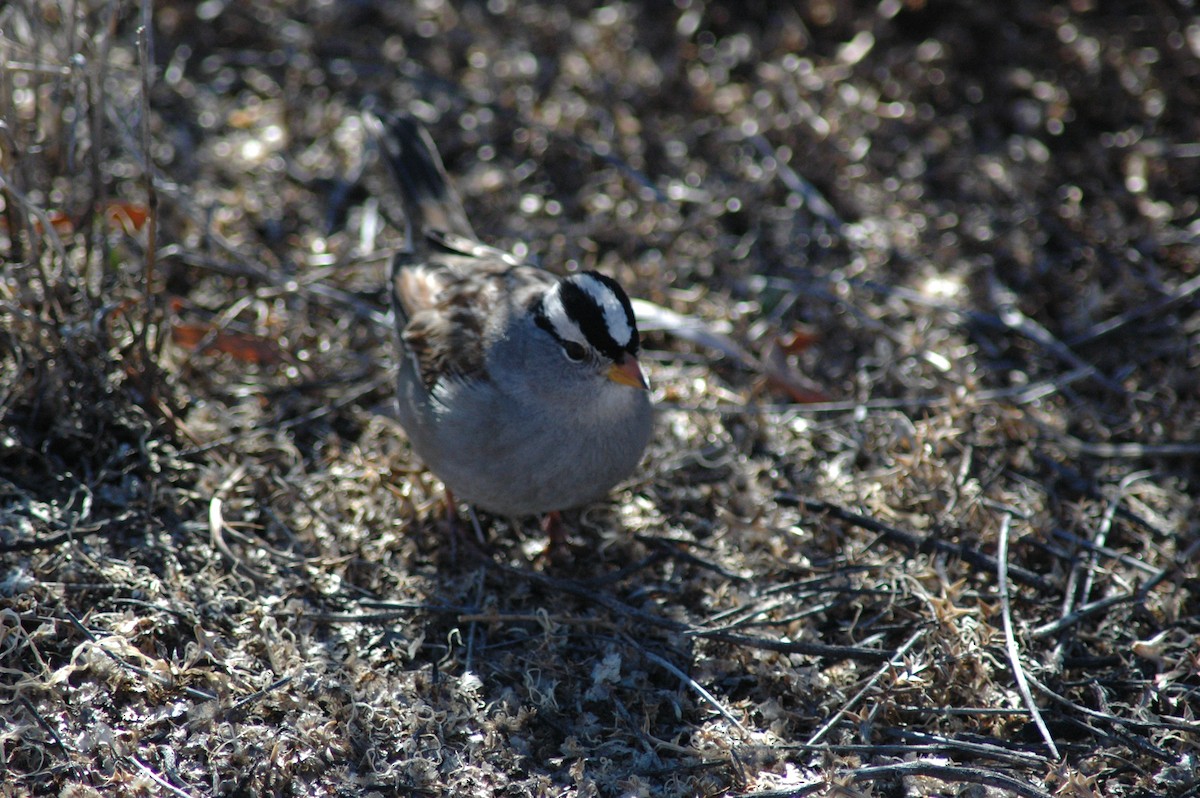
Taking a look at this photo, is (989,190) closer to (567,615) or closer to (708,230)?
(708,230)

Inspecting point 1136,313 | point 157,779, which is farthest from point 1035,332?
point 157,779

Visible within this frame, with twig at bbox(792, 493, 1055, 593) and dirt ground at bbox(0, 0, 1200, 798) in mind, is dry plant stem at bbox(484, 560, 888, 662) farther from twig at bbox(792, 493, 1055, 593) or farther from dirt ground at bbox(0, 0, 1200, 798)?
twig at bbox(792, 493, 1055, 593)

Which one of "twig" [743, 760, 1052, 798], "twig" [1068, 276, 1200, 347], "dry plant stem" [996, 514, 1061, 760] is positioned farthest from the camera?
"twig" [1068, 276, 1200, 347]

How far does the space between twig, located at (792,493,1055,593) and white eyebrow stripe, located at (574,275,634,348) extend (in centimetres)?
112

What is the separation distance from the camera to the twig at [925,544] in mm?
4016

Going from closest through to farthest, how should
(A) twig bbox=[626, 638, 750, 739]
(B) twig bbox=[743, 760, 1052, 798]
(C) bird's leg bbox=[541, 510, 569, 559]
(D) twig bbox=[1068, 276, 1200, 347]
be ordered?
(B) twig bbox=[743, 760, 1052, 798] < (A) twig bbox=[626, 638, 750, 739] < (C) bird's leg bbox=[541, 510, 569, 559] < (D) twig bbox=[1068, 276, 1200, 347]

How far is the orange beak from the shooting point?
12.3 ft

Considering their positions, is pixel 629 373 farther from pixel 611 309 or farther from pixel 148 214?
pixel 148 214

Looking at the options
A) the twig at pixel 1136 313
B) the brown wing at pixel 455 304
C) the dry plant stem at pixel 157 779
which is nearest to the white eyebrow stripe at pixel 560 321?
the brown wing at pixel 455 304

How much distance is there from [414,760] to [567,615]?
767 millimetres

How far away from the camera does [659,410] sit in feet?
15.5

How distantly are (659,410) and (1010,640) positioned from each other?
5.66 feet

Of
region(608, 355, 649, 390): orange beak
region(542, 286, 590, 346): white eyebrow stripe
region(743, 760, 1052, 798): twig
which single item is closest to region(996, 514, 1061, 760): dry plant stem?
region(743, 760, 1052, 798): twig

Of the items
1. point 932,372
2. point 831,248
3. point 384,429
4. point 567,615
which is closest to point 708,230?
point 831,248
